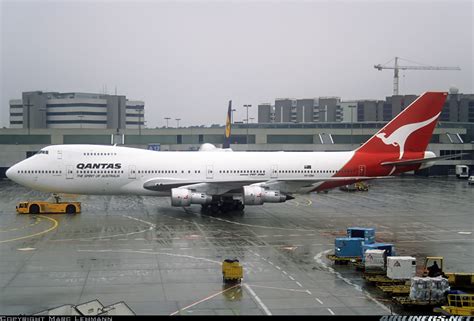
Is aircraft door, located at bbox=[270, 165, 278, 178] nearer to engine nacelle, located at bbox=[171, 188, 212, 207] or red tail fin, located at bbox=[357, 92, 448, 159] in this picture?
engine nacelle, located at bbox=[171, 188, 212, 207]

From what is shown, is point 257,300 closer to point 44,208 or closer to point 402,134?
point 44,208

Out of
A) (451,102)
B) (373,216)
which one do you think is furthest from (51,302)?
(451,102)

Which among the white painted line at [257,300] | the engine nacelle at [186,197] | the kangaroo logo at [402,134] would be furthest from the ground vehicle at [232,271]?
the kangaroo logo at [402,134]

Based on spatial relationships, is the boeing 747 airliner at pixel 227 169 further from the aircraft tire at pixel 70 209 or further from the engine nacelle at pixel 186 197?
the aircraft tire at pixel 70 209

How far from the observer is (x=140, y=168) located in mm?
44719

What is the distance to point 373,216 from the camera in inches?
1761

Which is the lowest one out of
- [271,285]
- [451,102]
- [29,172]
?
[271,285]

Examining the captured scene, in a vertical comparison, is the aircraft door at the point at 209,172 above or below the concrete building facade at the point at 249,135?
below

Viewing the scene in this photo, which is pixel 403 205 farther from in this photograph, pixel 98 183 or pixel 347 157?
pixel 98 183

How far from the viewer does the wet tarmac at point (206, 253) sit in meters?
20.8

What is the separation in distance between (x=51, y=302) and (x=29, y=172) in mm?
26164

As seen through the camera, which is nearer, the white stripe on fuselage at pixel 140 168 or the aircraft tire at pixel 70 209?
the white stripe on fuselage at pixel 140 168

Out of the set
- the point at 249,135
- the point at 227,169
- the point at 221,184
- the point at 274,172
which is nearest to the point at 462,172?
the point at 249,135

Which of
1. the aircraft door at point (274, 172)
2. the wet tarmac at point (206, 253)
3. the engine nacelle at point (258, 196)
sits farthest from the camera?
the aircraft door at point (274, 172)
